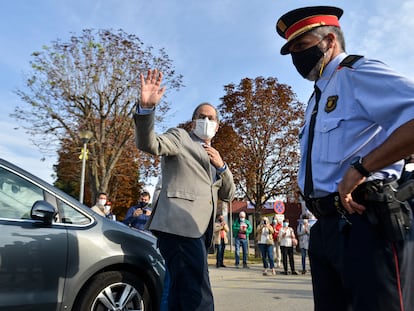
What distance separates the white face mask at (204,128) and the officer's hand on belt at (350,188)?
6.16ft

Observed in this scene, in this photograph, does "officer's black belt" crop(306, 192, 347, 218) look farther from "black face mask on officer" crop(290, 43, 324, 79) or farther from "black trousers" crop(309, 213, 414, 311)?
"black face mask on officer" crop(290, 43, 324, 79)

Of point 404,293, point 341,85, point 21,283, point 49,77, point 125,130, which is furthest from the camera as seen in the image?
point 125,130

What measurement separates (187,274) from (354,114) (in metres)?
1.70

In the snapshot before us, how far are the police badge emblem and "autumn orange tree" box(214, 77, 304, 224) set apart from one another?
64.4ft

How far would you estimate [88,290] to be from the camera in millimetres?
3459

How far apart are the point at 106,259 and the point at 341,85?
2610mm

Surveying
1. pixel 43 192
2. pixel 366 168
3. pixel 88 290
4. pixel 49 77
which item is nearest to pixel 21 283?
pixel 88 290

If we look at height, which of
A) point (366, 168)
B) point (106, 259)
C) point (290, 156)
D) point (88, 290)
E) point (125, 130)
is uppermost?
point (125, 130)

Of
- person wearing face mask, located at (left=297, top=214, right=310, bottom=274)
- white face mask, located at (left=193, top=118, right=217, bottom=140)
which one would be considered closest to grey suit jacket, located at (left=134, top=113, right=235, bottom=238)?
white face mask, located at (left=193, top=118, right=217, bottom=140)

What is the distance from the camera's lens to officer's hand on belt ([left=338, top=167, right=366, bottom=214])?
1.65 m

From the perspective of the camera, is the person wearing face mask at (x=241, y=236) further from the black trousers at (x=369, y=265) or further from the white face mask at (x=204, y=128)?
the black trousers at (x=369, y=265)

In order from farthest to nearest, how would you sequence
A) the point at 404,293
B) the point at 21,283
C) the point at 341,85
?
the point at 21,283
the point at 341,85
the point at 404,293

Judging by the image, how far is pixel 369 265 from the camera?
1585 millimetres

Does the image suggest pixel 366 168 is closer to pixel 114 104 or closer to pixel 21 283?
pixel 21 283
